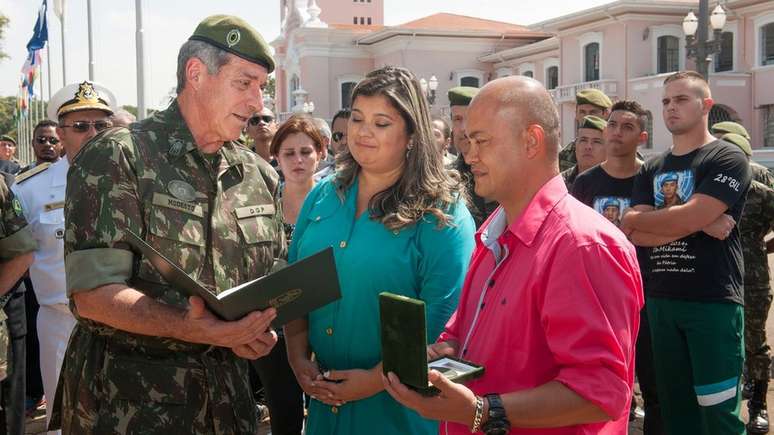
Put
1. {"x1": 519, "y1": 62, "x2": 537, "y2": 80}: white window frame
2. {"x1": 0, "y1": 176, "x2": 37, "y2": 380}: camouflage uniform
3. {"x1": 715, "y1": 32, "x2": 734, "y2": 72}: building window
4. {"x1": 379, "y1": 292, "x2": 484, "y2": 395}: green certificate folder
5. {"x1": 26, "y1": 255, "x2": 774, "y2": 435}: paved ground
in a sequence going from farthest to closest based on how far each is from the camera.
Result: {"x1": 519, "y1": 62, "x2": 537, "y2": 80}: white window frame → {"x1": 715, "y1": 32, "x2": 734, "y2": 72}: building window → {"x1": 26, "y1": 255, "x2": 774, "y2": 435}: paved ground → {"x1": 0, "y1": 176, "x2": 37, "y2": 380}: camouflage uniform → {"x1": 379, "y1": 292, "x2": 484, "y2": 395}: green certificate folder

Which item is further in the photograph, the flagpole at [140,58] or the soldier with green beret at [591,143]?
the flagpole at [140,58]

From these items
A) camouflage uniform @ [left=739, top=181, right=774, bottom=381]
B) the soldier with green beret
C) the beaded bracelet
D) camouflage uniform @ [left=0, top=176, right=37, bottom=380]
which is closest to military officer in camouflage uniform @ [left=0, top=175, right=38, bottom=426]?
camouflage uniform @ [left=0, top=176, right=37, bottom=380]

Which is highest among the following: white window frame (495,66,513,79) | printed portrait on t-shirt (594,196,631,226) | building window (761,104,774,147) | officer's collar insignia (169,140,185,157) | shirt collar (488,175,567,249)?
white window frame (495,66,513,79)

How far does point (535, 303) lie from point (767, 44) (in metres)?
35.8

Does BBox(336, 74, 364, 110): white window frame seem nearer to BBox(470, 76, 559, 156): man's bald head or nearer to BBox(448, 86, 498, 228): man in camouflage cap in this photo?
BBox(448, 86, 498, 228): man in camouflage cap

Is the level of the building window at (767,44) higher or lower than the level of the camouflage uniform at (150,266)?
higher

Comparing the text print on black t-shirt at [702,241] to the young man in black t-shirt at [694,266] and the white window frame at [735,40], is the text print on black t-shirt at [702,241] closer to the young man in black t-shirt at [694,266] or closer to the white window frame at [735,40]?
the young man in black t-shirt at [694,266]

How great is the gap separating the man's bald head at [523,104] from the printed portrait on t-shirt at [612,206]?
9.65ft

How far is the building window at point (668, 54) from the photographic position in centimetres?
3622

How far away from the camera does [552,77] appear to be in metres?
43.9

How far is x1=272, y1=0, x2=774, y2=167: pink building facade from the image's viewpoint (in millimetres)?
33094

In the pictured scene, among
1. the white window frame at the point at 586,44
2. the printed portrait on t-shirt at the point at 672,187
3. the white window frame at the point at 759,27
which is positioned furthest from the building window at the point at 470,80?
the printed portrait on t-shirt at the point at 672,187

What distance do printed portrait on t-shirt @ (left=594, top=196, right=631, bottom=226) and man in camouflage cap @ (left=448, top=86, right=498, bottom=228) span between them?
0.72 meters

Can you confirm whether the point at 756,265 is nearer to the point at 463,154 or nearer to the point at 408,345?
the point at 463,154
